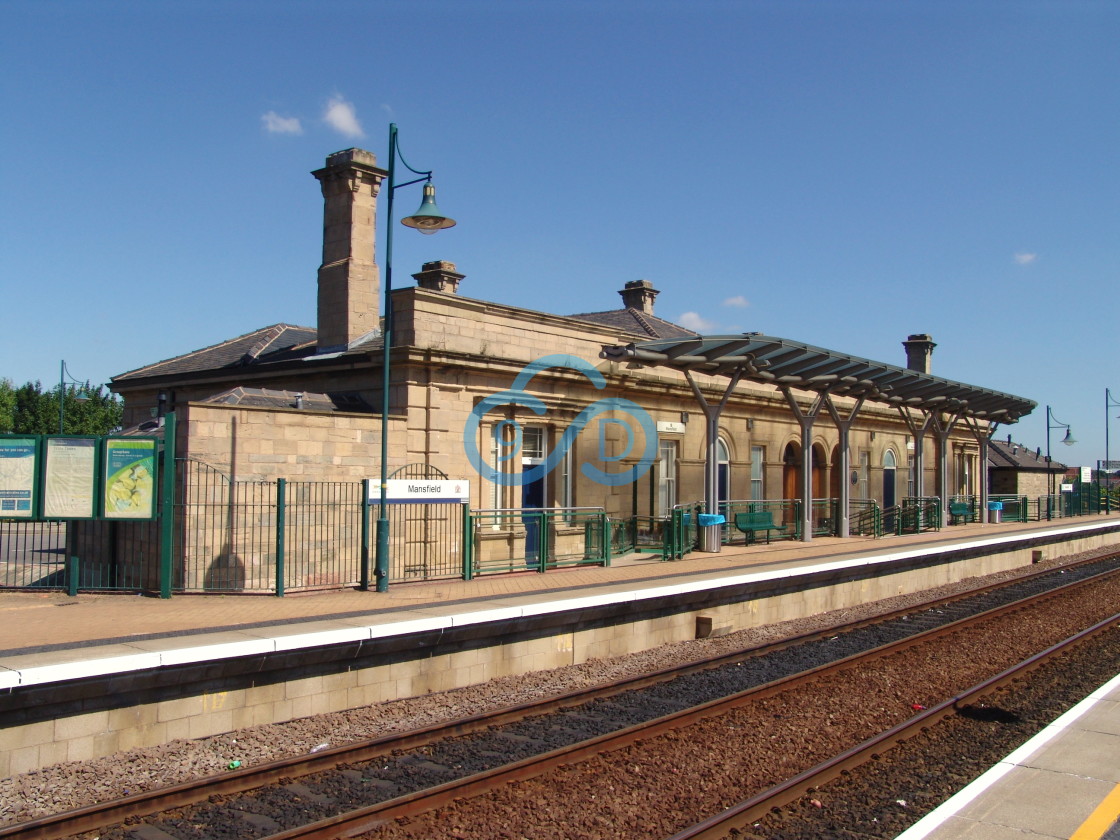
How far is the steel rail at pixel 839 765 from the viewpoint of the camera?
6055 mm

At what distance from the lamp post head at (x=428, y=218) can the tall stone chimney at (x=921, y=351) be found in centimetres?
3251

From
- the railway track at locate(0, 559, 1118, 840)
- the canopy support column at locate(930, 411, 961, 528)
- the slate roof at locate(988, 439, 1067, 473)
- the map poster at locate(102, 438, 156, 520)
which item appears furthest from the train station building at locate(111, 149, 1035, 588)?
the slate roof at locate(988, 439, 1067, 473)

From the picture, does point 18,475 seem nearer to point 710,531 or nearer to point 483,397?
point 483,397

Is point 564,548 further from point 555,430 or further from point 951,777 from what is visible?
point 951,777

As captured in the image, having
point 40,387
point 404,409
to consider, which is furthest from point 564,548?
point 40,387

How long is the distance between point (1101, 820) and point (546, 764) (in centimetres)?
374

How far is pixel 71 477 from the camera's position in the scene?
11.6 m

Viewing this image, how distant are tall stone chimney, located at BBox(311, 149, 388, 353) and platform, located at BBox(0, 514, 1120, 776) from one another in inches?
263

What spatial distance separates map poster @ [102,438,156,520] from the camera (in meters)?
11.6

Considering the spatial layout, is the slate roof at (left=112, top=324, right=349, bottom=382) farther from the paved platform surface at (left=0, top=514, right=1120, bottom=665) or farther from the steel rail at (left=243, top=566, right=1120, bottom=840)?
the steel rail at (left=243, top=566, right=1120, bottom=840)

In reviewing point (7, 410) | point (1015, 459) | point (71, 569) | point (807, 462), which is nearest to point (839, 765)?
point (71, 569)

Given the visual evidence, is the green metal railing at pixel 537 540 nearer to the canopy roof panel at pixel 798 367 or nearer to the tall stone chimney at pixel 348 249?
the canopy roof panel at pixel 798 367

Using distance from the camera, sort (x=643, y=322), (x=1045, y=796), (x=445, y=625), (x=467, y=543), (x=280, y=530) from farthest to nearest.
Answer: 1. (x=643, y=322)
2. (x=467, y=543)
3. (x=280, y=530)
4. (x=445, y=625)
5. (x=1045, y=796)

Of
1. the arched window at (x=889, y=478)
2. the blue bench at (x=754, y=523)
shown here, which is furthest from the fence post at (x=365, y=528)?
the arched window at (x=889, y=478)
